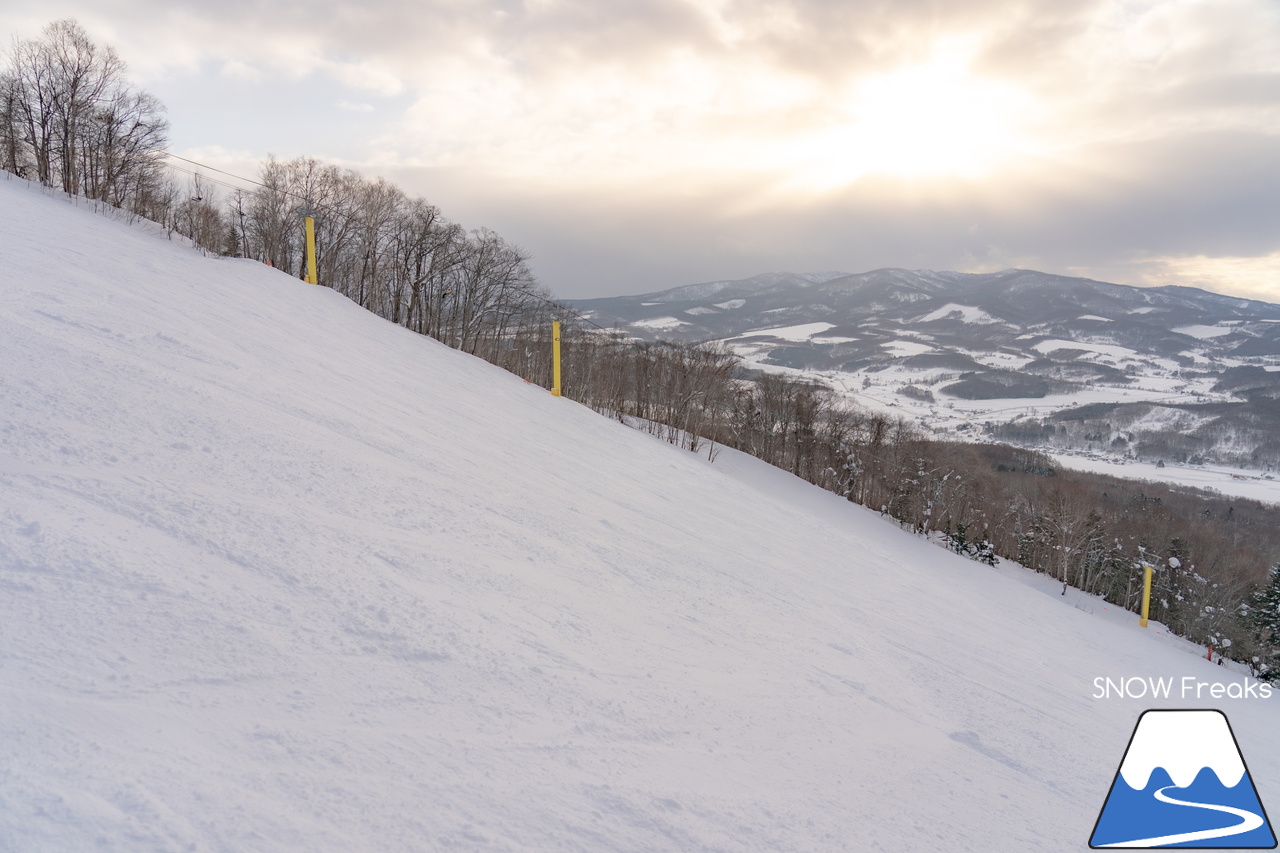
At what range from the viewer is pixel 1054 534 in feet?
164

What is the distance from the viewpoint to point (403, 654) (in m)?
3.62

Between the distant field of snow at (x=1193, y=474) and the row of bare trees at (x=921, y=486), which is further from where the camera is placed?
the distant field of snow at (x=1193, y=474)

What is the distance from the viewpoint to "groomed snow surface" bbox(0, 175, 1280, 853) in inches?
103

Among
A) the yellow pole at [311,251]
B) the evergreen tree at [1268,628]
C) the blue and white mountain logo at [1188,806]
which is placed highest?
the yellow pole at [311,251]

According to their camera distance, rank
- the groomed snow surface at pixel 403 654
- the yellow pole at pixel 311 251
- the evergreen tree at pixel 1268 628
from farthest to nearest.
A: the evergreen tree at pixel 1268 628 < the yellow pole at pixel 311 251 < the groomed snow surface at pixel 403 654

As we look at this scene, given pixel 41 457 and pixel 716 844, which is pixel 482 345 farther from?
pixel 716 844

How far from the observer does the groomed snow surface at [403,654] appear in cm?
262

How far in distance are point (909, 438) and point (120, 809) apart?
5276 cm

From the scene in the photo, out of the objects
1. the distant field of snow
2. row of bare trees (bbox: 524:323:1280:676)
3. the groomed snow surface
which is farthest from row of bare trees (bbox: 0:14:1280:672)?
the distant field of snow
